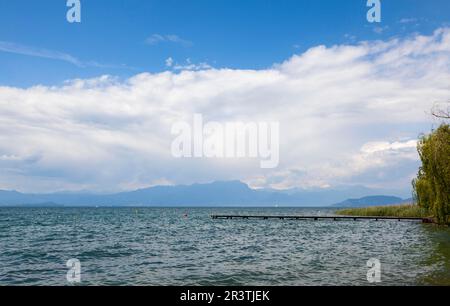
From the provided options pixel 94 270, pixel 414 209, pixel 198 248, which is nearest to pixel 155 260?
pixel 94 270

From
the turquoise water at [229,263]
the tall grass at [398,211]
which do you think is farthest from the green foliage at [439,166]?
the tall grass at [398,211]

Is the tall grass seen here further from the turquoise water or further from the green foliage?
the turquoise water

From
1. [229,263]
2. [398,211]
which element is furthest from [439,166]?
[398,211]

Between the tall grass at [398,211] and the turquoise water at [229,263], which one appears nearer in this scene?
the turquoise water at [229,263]

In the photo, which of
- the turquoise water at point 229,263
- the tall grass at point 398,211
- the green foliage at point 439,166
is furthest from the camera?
the tall grass at point 398,211

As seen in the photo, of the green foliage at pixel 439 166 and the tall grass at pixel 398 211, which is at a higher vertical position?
the green foliage at pixel 439 166

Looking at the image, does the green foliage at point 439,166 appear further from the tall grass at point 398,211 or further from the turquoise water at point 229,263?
the tall grass at point 398,211

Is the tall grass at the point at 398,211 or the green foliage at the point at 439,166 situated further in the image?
the tall grass at the point at 398,211

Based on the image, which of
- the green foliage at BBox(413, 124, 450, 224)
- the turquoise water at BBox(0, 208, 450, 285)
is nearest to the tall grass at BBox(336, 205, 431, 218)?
the green foliage at BBox(413, 124, 450, 224)

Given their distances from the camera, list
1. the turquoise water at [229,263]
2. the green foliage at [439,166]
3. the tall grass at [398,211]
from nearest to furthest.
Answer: the turquoise water at [229,263]
the green foliage at [439,166]
the tall grass at [398,211]

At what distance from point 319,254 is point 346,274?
32.2 ft

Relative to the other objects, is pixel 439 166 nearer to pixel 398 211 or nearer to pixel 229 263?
pixel 229 263
